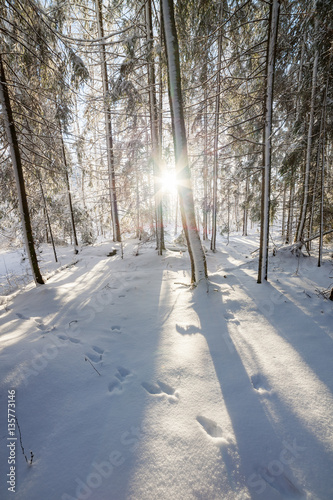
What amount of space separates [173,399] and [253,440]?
2.65ft

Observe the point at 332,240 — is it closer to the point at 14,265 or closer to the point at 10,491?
the point at 10,491

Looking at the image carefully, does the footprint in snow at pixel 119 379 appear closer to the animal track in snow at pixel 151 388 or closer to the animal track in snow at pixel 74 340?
the animal track in snow at pixel 151 388

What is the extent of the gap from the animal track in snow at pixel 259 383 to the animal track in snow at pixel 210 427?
691mm

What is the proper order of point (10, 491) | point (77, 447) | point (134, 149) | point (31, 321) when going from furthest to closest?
1. point (134, 149)
2. point (31, 321)
3. point (77, 447)
4. point (10, 491)

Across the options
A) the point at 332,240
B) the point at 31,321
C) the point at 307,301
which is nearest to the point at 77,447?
the point at 31,321

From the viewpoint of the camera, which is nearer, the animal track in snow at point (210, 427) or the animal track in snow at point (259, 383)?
the animal track in snow at point (210, 427)

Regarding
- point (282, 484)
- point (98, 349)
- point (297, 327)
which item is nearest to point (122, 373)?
point (98, 349)

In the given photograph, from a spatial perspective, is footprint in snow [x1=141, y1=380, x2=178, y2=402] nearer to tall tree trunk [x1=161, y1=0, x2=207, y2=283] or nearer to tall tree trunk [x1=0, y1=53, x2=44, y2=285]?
tall tree trunk [x1=161, y1=0, x2=207, y2=283]

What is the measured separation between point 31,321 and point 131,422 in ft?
10.3

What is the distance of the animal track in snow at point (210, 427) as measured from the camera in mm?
1840

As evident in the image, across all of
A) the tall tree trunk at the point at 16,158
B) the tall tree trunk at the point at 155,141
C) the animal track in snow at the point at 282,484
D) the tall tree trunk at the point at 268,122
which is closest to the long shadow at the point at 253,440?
the animal track in snow at the point at 282,484

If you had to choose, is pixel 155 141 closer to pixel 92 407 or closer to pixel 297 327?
pixel 297 327

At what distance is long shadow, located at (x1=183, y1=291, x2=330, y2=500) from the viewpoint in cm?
147

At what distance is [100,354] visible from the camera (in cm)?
295
